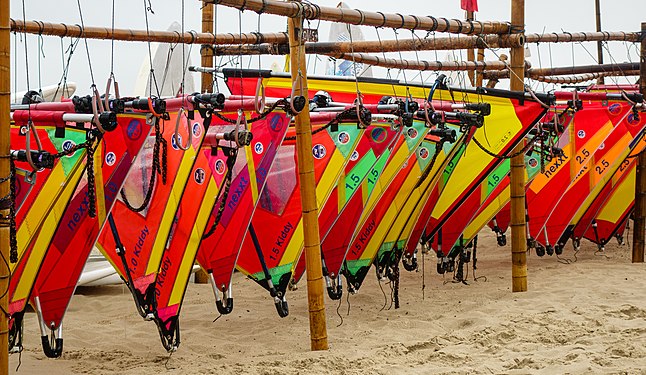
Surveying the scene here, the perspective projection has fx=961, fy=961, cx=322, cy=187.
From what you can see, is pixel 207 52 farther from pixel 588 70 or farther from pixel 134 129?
pixel 588 70

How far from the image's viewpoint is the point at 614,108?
1069cm

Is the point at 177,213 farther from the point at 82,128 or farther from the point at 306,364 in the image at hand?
the point at 306,364

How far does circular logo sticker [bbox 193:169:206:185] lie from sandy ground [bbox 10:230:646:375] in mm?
1278

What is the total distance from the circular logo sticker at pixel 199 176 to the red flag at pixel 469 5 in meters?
3.51

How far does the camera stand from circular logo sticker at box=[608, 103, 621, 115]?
1068 centimetres

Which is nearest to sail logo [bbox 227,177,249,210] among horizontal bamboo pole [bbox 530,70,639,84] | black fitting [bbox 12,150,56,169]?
black fitting [bbox 12,150,56,169]

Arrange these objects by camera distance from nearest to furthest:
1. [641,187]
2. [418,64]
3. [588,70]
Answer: [418,64] < [641,187] < [588,70]

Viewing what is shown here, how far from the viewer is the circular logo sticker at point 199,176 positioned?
21.8 feet

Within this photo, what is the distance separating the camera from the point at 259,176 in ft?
23.3

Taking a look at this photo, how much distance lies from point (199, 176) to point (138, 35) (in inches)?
86.8

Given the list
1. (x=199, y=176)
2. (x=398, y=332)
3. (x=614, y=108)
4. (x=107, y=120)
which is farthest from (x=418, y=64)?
(x=107, y=120)

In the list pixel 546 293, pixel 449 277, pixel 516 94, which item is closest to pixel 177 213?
pixel 516 94

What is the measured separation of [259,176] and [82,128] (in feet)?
5.16

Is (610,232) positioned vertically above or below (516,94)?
below
